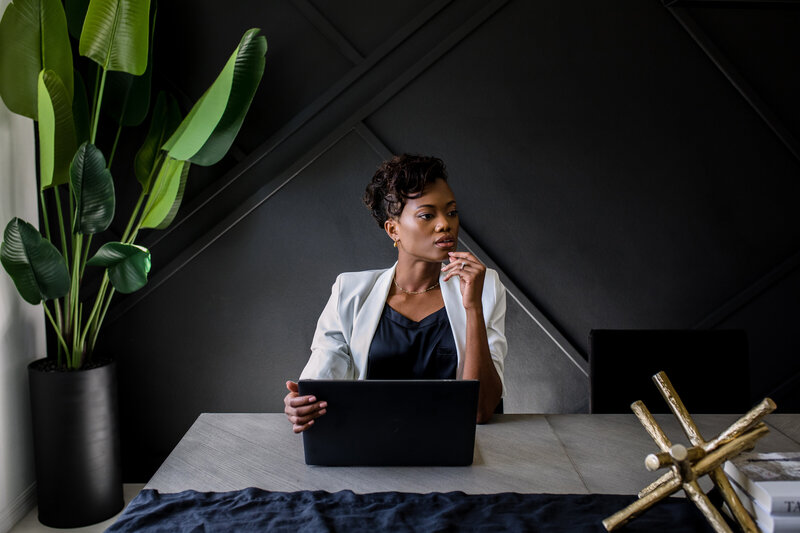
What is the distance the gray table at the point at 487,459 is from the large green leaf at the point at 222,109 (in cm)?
120

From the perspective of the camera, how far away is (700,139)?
308 centimetres

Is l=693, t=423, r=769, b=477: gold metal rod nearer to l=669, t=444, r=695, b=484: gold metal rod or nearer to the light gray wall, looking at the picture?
l=669, t=444, r=695, b=484: gold metal rod

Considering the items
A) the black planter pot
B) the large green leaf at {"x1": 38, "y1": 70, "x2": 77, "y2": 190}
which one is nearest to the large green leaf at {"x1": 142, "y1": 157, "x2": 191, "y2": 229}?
the large green leaf at {"x1": 38, "y1": 70, "x2": 77, "y2": 190}

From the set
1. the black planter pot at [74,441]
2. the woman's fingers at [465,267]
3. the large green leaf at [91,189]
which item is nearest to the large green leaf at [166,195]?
the large green leaf at [91,189]

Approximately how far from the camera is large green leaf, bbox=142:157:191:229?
2.71 metres

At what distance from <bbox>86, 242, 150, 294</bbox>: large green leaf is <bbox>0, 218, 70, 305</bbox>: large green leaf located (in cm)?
13

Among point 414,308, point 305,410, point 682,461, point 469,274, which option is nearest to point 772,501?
point 682,461

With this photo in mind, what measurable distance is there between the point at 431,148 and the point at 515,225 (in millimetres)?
520

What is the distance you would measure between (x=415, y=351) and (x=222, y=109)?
45.6 inches

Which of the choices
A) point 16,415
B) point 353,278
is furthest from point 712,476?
point 16,415

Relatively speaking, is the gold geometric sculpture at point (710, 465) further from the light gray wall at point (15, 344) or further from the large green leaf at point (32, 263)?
the light gray wall at point (15, 344)

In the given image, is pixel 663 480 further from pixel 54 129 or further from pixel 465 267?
pixel 54 129

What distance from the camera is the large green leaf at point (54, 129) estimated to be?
2.35 meters

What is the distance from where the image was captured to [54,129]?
240 centimetres
